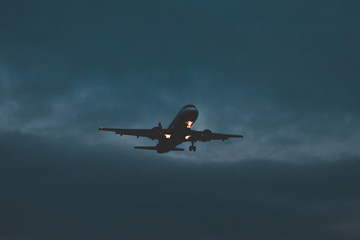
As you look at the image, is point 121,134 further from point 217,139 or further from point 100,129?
point 217,139

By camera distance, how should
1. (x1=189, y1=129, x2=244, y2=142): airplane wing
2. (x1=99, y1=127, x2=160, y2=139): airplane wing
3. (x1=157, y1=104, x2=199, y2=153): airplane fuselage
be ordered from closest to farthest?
(x1=157, y1=104, x2=199, y2=153): airplane fuselage, (x1=99, y1=127, x2=160, y2=139): airplane wing, (x1=189, y1=129, x2=244, y2=142): airplane wing

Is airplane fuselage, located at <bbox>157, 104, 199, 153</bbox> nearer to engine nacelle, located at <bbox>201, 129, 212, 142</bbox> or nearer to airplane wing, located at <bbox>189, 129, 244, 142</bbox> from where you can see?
airplane wing, located at <bbox>189, 129, 244, 142</bbox>

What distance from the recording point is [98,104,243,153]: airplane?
205 ft

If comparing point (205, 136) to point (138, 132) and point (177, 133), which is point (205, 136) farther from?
point (138, 132)

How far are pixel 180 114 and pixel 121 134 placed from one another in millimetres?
12688

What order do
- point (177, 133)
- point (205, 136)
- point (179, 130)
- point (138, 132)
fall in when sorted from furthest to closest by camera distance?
1. point (205, 136)
2. point (138, 132)
3. point (177, 133)
4. point (179, 130)

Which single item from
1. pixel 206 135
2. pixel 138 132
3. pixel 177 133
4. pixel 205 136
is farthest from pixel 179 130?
pixel 138 132

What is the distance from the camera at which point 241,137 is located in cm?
7762

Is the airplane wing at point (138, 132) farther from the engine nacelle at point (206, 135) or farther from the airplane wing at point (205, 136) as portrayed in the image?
the engine nacelle at point (206, 135)

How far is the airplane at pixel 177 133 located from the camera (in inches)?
2461

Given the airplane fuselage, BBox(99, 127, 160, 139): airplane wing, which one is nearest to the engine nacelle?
the airplane fuselage

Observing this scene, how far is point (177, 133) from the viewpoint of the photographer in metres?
66.4

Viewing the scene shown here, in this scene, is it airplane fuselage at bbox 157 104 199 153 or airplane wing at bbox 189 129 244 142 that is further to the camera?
airplane wing at bbox 189 129 244 142

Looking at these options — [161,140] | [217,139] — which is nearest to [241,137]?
[217,139]
